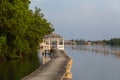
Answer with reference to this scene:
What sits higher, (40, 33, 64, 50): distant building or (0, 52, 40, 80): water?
(40, 33, 64, 50): distant building

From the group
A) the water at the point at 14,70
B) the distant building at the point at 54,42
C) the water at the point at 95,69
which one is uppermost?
the distant building at the point at 54,42

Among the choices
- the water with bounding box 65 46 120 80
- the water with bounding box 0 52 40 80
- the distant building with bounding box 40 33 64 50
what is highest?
the distant building with bounding box 40 33 64 50

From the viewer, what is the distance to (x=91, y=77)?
35.5 m

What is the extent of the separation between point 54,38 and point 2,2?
33.1m

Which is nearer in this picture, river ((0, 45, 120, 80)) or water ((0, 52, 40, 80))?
water ((0, 52, 40, 80))

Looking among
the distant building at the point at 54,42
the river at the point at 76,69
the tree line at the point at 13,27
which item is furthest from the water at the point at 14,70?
the distant building at the point at 54,42

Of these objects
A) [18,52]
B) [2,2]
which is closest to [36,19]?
[18,52]

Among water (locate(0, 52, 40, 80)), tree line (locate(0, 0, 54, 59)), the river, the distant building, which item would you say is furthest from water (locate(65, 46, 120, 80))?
tree line (locate(0, 0, 54, 59))

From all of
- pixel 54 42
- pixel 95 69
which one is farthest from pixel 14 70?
pixel 54 42

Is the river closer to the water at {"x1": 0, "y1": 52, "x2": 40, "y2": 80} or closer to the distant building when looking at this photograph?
the water at {"x1": 0, "y1": 52, "x2": 40, "y2": 80}

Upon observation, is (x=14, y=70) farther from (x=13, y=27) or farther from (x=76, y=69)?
(x=76, y=69)

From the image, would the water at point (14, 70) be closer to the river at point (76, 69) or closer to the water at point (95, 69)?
the river at point (76, 69)

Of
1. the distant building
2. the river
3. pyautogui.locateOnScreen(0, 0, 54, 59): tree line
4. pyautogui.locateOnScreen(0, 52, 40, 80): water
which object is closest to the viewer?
pyautogui.locateOnScreen(0, 52, 40, 80): water

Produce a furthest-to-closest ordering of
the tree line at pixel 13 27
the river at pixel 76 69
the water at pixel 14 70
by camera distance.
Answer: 1. the tree line at pixel 13 27
2. the river at pixel 76 69
3. the water at pixel 14 70
